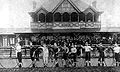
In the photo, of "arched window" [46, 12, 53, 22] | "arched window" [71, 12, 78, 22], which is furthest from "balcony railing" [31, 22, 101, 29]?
"arched window" [71, 12, 78, 22]

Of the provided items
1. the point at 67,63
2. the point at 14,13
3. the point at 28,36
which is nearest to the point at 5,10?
the point at 14,13

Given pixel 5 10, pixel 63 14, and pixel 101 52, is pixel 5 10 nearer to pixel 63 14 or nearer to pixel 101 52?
pixel 63 14

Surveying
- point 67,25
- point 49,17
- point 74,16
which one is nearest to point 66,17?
point 74,16

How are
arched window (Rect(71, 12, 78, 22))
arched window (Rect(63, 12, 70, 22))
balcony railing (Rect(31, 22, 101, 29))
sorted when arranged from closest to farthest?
1. balcony railing (Rect(31, 22, 101, 29))
2. arched window (Rect(63, 12, 70, 22))
3. arched window (Rect(71, 12, 78, 22))

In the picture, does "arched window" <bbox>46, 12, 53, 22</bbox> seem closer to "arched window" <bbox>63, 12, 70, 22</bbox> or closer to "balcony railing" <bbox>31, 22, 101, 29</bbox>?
A: "balcony railing" <bbox>31, 22, 101, 29</bbox>

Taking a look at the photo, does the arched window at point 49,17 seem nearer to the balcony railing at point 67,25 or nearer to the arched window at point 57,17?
the arched window at point 57,17

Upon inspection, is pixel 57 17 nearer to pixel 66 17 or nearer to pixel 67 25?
pixel 66 17

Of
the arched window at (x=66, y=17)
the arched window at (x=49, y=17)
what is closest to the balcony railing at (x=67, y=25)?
the arched window at (x=49, y=17)

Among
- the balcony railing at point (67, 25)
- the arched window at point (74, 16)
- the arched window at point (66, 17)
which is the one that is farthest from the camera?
the arched window at point (74, 16)

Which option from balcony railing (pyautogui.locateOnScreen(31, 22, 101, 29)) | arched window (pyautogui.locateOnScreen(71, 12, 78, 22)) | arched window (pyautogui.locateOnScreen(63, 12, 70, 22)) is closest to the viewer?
balcony railing (pyautogui.locateOnScreen(31, 22, 101, 29))

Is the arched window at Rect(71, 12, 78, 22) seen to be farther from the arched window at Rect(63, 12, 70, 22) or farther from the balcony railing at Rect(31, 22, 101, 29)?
the balcony railing at Rect(31, 22, 101, 29)

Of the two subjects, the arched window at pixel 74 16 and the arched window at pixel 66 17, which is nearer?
the arched window at pixel 66 17

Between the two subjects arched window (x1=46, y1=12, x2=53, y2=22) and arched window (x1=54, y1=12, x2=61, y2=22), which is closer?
arched window (x1=46, y1=12, x2=53, y2=22)

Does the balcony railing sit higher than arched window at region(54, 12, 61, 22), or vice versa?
arched window at region(54, 12, 61, 22)
